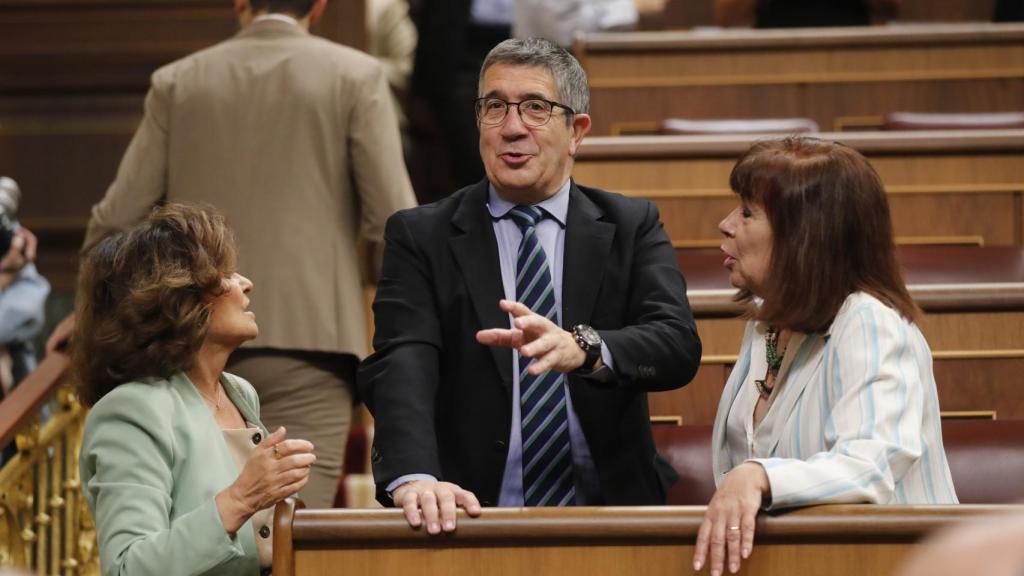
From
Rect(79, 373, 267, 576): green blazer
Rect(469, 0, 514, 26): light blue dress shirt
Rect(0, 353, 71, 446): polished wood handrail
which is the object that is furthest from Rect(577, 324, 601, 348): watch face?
Rect(469, 0, 514, 26): light blue dress shirt

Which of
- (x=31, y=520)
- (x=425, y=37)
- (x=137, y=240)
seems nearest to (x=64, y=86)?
(x=425, y=37)

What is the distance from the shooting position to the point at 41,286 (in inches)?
155

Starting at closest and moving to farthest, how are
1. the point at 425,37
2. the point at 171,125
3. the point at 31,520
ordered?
the point at 31,520 < the point at 171,125 < the point at 425,37

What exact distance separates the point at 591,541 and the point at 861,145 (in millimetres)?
2487

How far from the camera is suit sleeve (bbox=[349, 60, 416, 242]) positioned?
3613mm

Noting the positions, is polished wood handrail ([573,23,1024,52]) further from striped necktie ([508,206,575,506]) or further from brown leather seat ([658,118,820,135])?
striped necktie ([508,206,575,506])

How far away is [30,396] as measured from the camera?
3.44 meters

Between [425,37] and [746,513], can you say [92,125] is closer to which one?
[425,37]

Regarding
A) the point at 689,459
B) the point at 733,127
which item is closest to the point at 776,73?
the point at 733,127

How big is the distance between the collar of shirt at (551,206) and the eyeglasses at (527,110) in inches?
4.7

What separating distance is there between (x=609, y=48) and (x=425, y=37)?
764mm

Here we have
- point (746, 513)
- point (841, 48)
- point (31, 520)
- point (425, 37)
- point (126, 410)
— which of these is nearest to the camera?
point (746, 513)

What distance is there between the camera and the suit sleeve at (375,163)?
361 centimetres

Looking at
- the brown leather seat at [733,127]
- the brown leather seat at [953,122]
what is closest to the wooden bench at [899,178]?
the brown leather seat at [733,127]
